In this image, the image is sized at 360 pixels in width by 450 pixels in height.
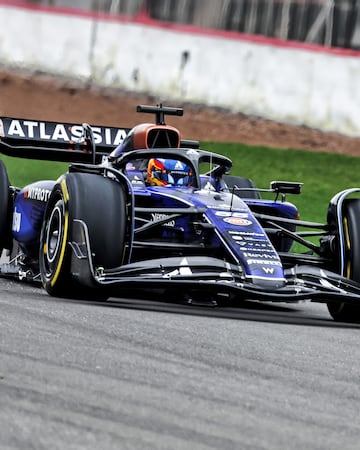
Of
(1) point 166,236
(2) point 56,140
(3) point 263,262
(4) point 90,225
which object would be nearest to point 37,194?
(1) point 166,236

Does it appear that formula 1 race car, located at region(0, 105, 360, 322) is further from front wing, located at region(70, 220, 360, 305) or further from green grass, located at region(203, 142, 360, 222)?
green grass, located at region(203, 142, 360, 222)

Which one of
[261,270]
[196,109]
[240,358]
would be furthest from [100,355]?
[196,109]

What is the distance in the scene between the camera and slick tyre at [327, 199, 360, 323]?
906 centimetres

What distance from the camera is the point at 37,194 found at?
1002 cm

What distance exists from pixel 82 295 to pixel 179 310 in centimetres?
66

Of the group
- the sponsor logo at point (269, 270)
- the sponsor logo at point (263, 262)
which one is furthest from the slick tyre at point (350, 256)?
the sponsor logo at point (269, 270)

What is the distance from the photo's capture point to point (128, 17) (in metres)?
25.1

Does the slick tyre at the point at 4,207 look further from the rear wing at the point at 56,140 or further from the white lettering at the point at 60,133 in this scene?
the white lettering at the point at 60,133

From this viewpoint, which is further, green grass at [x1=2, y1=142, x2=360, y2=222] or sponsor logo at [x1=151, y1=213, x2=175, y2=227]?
green grass at [x1=2, y1=142, x2=360, y2=222]

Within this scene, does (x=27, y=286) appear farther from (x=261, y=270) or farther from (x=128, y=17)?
(x=128, y=17)

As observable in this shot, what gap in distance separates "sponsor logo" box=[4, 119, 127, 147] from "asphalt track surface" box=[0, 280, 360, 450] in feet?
12.1

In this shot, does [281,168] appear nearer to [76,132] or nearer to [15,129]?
[76,132]

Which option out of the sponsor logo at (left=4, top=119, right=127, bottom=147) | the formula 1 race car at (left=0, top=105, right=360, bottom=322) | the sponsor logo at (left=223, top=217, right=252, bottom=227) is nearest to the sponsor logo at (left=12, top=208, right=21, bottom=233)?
the formula 1 race car at (left=0, top=105, right=360, bottom=322)

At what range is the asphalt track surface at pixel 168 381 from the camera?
14.8 feet
